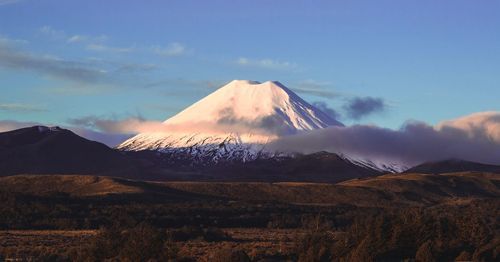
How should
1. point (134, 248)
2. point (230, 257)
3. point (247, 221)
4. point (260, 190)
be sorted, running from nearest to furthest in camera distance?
point (230, 257), point (134, 248), point (247, 221), point (260, 190)

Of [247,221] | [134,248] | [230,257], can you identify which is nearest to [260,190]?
[247,221]

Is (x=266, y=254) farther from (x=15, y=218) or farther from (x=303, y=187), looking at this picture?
(x=303, y=187)

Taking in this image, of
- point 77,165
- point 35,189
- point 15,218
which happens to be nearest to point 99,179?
point 35,189

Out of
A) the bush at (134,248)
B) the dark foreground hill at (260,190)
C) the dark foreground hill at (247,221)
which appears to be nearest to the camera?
the bush at (134,248)

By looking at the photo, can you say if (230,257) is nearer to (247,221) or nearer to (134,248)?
(134,248)

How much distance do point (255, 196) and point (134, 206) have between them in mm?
37009

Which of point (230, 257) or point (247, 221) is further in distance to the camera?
point (247, 221)

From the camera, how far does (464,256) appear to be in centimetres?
4700

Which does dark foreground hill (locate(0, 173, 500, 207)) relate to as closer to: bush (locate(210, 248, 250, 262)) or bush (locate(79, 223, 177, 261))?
bush (locate(79, 223, 177, 261))

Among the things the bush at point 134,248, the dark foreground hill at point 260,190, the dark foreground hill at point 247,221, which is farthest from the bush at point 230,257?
the dark foreground hill at point 260,190

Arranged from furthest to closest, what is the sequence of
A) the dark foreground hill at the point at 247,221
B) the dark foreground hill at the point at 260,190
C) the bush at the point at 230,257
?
the dark foreground hill at the point at 260,190
the dark foreground hill at the point at 247,221
the bush at the point at 230,257

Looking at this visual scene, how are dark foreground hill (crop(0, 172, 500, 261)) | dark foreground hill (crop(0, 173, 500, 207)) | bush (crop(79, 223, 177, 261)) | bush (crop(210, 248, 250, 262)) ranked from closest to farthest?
1. bush (crop(210, 248, 250, 262))
2. bush (crop(79, 223, 177, 261))
3. dark foreground hill (crop(0, 172, 500, 261))
4. dark foreground hill (crop(0, 173, 500, 207))

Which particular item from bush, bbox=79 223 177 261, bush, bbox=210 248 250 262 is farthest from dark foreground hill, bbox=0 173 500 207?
bush, bbox=210 248 250 262

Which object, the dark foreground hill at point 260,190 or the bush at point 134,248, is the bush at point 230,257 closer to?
the bush at point 134,248
